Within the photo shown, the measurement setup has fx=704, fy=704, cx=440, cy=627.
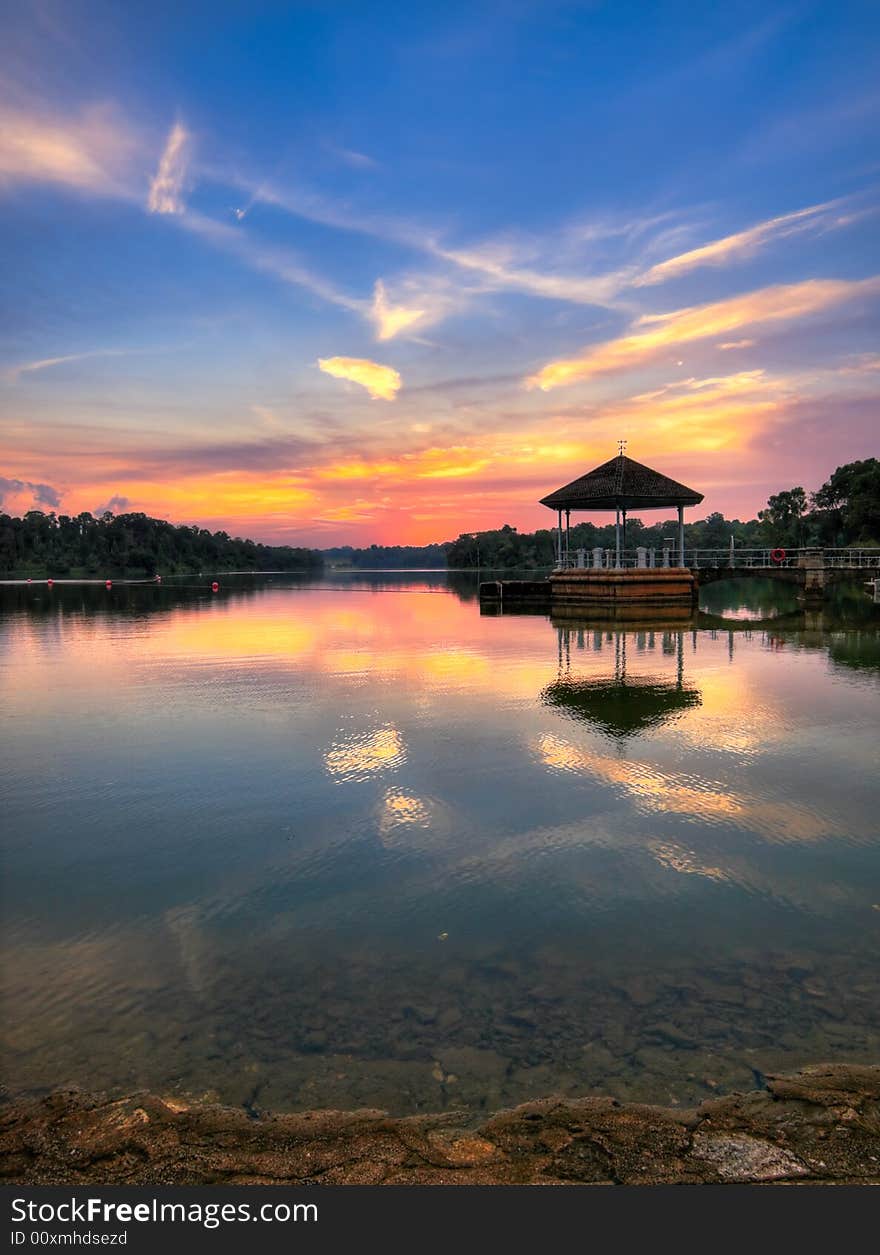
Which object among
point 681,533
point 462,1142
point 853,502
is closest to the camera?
point 462,1142

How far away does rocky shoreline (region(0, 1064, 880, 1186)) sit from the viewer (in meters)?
3.04

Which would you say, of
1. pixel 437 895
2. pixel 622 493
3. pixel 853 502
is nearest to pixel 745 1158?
pixel 437 895

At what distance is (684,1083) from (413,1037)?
1491mm

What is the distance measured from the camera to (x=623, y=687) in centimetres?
1542

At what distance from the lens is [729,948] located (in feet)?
16.5

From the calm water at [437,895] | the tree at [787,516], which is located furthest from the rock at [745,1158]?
the tree at [787,516]

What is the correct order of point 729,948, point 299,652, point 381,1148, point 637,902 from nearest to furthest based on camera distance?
point 381,1148 < point 729,948 < point 637,902 < point 299,652

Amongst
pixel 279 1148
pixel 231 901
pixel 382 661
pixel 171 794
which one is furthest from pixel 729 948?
pixel 382 661

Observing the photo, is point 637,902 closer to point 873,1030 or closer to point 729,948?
point 729,948

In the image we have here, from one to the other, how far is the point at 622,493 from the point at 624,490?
0.27 meters

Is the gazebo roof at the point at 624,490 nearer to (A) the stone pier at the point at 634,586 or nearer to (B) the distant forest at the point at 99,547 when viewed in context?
(A) the stone pier at the point at 634,586

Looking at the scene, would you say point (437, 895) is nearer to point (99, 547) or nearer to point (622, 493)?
point (622, 493)

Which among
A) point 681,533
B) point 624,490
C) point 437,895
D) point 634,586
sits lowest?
point 437,895

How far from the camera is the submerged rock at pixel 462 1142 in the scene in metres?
3.05
